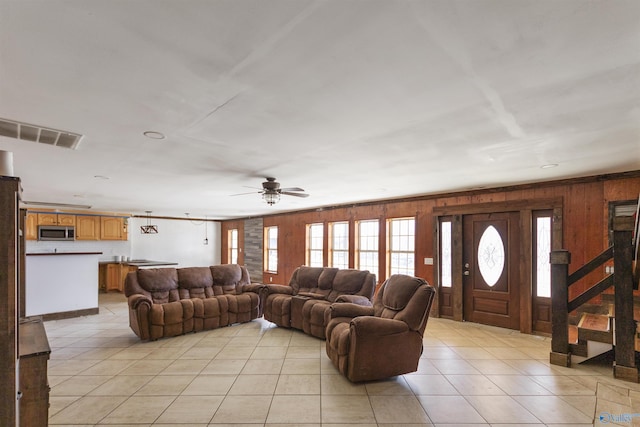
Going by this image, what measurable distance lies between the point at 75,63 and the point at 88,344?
425 centimetres

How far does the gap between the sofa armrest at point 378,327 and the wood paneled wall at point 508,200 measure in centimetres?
306

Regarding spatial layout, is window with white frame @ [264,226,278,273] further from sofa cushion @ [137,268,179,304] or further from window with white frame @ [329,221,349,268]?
sofa cushion @ [137,268,179,304]

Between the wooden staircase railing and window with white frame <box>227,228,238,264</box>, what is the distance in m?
9.76

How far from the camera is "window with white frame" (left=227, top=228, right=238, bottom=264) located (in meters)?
11.7

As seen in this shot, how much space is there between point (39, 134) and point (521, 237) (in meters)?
6.06

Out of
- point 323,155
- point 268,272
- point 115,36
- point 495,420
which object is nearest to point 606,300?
point 495,420

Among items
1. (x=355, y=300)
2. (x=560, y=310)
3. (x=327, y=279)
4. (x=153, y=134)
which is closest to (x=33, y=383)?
(x=153, y=134)

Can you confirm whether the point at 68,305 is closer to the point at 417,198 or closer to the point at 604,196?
the point at 417,198

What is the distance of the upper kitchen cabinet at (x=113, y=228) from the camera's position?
369 inches

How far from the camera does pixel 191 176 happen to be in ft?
14.6

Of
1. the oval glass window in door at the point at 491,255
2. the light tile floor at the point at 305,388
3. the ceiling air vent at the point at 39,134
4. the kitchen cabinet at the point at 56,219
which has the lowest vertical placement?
the light tile floor at the point at 305,388

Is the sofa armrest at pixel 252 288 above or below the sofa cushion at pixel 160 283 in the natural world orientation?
below

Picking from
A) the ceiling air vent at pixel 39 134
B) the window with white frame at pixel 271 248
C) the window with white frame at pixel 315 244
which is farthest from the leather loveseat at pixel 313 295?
the window with white frame at pixel 271 248

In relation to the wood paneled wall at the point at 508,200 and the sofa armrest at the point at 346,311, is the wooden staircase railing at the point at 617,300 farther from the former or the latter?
the sofa armrest at the point at 346,311
